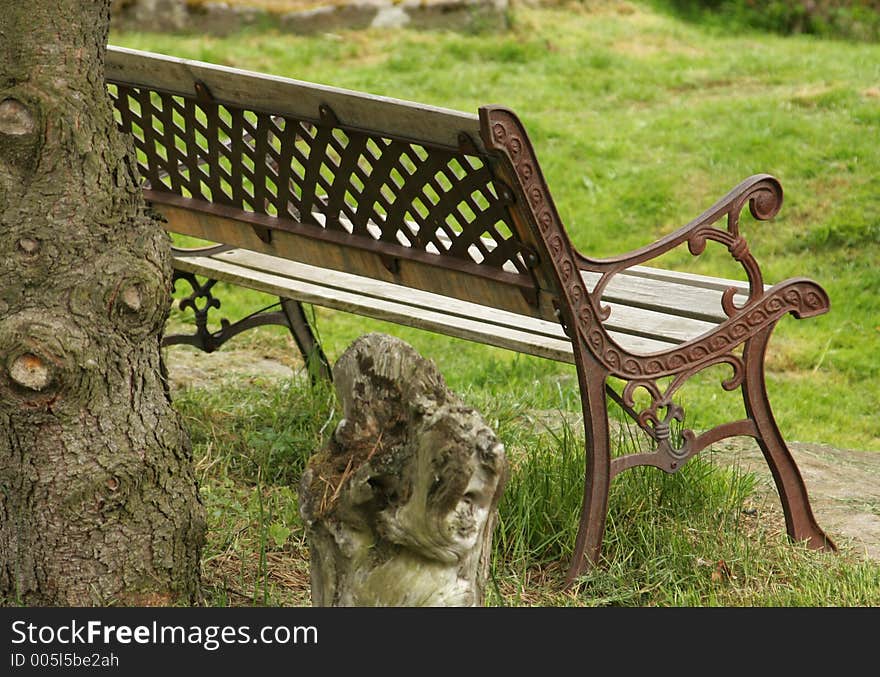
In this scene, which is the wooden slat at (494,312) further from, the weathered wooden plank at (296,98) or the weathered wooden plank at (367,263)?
the weathered wooden plank at (296,98)

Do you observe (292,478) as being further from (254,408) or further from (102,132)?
(102,132)

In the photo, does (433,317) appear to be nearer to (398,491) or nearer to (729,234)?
(729,234)

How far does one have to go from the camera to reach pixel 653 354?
3256 millimetres

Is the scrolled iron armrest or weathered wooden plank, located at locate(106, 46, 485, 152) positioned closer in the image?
weathered wooden plank, located at locate(106, 46, 485, 152)

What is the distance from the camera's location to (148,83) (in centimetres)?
358

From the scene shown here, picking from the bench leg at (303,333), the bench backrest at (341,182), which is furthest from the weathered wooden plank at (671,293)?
the bench leg at (303,333)

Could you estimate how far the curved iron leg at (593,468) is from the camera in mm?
3195

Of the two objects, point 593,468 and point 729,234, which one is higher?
→ point 729,234

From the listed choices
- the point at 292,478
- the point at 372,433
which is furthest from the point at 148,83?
the point at 372,433

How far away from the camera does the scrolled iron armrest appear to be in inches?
125

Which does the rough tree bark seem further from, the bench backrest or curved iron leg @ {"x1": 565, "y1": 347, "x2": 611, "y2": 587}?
curved iron leg @ {"x1": 565, "y1": 347, "x2": 611, "y2": 587}

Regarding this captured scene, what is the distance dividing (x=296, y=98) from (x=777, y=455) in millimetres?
1647

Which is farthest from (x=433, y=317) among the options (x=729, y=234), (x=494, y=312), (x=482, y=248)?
(x=729, y=234)

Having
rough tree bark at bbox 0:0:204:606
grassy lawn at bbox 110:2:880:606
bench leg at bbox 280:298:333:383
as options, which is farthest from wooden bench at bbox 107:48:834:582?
bench leg at bbox 280:298:333:383
